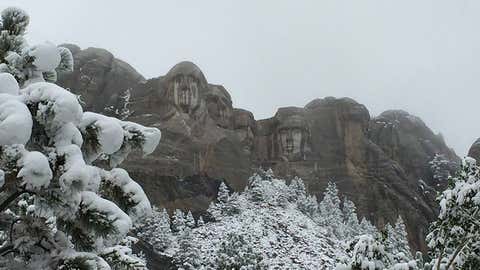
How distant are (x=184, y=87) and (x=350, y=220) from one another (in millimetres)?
23038

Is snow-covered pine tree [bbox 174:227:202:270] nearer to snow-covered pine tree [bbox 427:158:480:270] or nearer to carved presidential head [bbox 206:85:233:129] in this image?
snow-covered pine tree [bbox 427:158:480:270]

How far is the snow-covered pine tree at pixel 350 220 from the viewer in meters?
57.1

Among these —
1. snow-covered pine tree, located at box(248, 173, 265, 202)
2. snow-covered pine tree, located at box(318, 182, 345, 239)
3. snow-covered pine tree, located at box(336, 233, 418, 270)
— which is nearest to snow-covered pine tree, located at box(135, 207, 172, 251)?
snow-covered pine tree, located at box(248, 173, 265, 202)

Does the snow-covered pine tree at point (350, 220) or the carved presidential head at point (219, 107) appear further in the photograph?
the carved presidential head at point (219, 107)

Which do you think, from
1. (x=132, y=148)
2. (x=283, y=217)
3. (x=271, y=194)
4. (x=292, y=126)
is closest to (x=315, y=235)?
(x=283, y=217)

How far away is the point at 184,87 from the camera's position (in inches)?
2621

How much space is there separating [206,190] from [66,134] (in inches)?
2171

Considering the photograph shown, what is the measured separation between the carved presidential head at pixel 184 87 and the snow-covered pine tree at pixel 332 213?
1754 centimetres

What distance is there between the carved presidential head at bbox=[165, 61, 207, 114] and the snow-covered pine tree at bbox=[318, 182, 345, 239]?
690 inches

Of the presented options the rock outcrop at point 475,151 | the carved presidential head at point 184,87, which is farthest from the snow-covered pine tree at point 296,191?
the rock outcrop at point 475,151

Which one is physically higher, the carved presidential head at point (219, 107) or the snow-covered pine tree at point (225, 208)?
the carved presidential head at point (219, 107)

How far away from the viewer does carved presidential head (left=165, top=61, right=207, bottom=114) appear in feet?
217

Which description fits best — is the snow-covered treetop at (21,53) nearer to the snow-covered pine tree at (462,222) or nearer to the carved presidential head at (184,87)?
the snow-covered pine tree at (462,222)

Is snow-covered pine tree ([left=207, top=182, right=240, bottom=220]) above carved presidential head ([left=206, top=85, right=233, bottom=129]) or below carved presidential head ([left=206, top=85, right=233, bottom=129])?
below
